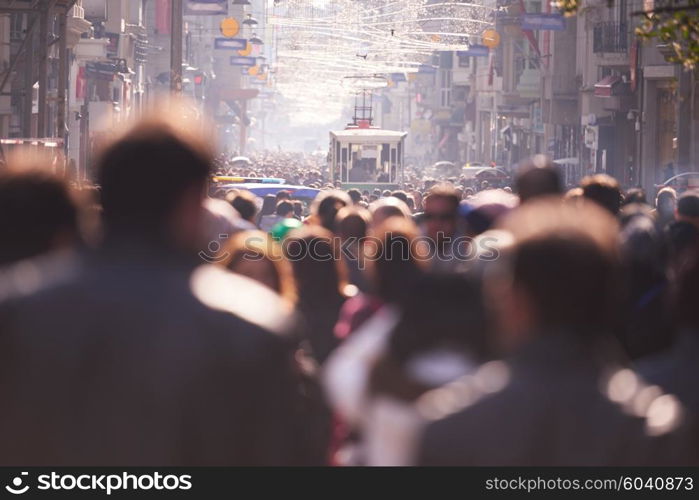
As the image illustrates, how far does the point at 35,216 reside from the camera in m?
4.88

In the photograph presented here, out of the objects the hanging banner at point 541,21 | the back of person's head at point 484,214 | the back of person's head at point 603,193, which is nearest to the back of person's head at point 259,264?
the back of person's head at point 484,214

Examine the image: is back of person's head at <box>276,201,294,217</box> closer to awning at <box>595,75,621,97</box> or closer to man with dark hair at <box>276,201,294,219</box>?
man with dark hair at <box>276,201,294,219</box>

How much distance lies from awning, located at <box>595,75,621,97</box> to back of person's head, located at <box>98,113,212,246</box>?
45.4 meters

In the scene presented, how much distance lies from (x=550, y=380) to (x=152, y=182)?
3.68 ft

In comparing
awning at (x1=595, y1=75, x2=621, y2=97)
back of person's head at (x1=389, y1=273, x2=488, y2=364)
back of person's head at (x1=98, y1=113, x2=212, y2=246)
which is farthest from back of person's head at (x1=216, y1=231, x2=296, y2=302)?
awning at (x1=595, y1=75, x2=621, y2=97)

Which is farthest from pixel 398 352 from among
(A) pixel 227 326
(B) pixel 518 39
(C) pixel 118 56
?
(B) pixel 518 39

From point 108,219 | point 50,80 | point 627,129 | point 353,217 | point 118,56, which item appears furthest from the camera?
point 118,56

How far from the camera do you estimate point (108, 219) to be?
4109mm

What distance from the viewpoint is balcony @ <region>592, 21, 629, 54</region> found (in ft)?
157

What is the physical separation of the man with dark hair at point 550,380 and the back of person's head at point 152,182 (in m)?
0.83

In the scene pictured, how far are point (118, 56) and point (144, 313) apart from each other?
2320 inches

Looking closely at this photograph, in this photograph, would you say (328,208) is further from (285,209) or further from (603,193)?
(285,209)

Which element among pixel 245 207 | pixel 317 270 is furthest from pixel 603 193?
pixel 245 207

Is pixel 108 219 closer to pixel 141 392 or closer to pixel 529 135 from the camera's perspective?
pixel 141 392
